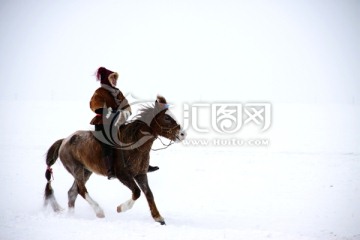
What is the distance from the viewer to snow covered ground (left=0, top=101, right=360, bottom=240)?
294 inches

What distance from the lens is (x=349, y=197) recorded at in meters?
11.5

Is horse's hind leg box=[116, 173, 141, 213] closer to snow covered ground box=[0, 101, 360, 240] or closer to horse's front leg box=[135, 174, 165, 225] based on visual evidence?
horse's front leg box=[135, 174, 165, 225]

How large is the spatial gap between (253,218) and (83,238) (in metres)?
4.69

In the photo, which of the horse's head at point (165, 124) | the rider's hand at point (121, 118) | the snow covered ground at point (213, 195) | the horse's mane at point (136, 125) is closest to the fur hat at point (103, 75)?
the rider's hand at point (121, 118)

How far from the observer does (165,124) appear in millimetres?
8312

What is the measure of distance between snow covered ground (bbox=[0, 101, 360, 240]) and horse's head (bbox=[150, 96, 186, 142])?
6.17 ft

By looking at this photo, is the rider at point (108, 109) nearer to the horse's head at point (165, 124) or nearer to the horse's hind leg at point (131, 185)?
the horse's hind leg at point (131, 185)

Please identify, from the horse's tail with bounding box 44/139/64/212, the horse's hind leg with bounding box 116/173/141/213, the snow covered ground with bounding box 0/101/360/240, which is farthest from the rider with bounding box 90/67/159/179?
the horse's tail with bounding box 44/139/64/212

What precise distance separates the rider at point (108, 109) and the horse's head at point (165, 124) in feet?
2.43

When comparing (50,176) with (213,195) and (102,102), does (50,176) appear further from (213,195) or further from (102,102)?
(213,195)

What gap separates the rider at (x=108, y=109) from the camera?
848cm

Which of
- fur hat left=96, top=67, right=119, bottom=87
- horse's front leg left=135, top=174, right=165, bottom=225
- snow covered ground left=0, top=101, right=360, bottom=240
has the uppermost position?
fur hat left=96, top=67, right=119, bottom=87

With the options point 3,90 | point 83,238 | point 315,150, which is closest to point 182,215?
point 83,238

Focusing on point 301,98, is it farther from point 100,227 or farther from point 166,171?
point 100,227
